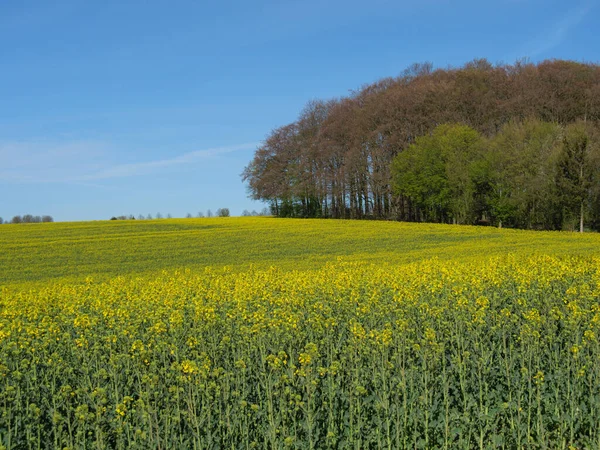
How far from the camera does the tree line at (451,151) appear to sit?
48.7 m

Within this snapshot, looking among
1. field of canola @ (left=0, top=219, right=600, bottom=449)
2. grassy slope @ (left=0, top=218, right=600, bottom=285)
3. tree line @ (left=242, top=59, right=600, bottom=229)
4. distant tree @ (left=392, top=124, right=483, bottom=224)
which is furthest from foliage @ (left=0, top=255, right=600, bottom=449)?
distant tree @ (left=392, top=124, right=483, bottom=224)

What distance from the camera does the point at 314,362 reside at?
356 inches

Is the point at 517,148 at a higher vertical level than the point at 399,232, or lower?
higher

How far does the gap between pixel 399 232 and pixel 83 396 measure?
37811 mm

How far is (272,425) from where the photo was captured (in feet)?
19.5

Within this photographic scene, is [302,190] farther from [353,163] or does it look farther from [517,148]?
[517,148]

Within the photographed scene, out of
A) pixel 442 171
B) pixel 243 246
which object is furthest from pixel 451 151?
pixel 243 246

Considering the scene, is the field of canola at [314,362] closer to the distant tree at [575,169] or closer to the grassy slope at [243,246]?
the grassy slope at [243,246]

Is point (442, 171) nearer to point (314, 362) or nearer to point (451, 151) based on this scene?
point (451, 151)

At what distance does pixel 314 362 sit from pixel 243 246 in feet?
91.8

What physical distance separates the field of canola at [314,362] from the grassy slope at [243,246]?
680cm

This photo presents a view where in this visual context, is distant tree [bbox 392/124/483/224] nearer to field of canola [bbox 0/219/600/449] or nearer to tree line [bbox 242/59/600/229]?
tree line [bbox 242/59/600/229]

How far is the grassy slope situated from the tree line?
7189mm

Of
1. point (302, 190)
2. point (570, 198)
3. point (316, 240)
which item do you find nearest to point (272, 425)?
point (316, 240)
